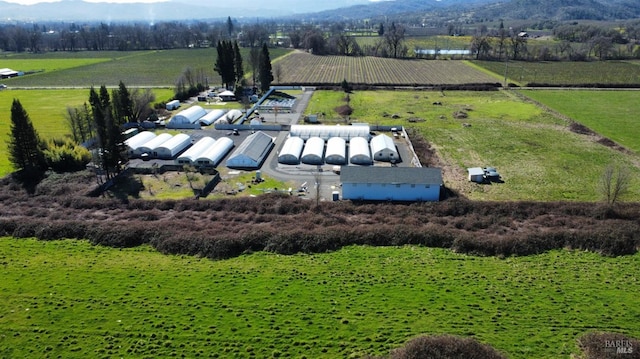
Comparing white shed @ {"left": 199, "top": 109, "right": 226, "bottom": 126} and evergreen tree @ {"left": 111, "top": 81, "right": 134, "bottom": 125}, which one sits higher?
evergreen tree @ {"left": 111, "top": 81, "right": 134, "bottom": 125}

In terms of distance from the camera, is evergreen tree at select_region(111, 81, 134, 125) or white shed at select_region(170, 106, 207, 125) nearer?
evergreen tree at select_region(111, 81, 134, 125)

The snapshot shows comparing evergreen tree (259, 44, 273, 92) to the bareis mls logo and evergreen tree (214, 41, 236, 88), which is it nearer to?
evergreen tree (214, 41, 236, 88)

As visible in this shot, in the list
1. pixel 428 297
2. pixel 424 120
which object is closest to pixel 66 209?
pixel 428 297

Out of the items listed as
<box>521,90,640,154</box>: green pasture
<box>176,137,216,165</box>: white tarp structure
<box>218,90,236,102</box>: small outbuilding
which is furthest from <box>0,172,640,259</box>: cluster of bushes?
<box>218,90,236,102</box>: small outbuilding

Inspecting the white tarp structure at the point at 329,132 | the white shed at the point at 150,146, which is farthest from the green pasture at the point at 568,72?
the white shed at the point at 150,146

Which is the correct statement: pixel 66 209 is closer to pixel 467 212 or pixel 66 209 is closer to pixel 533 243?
pixel 467 212

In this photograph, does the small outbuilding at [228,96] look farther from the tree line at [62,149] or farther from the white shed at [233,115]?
the tree line at [62,149]
